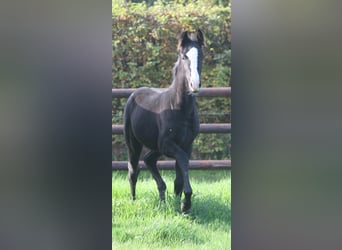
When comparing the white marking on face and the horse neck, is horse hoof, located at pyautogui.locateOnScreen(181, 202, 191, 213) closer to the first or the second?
the horse neck

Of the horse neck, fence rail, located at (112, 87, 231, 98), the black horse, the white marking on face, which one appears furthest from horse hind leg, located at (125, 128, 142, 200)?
the white marking on face

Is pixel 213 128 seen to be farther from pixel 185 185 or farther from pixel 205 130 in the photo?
pixel 185 185

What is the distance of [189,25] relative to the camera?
459cm

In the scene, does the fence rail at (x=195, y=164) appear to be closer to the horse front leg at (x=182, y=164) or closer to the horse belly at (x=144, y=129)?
the horse front leg at (x=182, y=164)

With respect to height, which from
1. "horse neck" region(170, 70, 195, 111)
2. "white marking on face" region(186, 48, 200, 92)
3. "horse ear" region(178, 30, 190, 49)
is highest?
"horse ear" region(178, 30, 190, 49)
